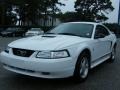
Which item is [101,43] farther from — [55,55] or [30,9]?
[30,9]

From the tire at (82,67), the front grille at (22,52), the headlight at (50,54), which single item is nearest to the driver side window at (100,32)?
the tire at (82,67)

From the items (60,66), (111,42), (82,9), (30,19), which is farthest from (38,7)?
(60,66)

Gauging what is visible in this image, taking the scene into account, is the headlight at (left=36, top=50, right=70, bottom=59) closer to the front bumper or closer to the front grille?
the front bumper

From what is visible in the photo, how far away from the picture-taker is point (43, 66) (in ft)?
17.3

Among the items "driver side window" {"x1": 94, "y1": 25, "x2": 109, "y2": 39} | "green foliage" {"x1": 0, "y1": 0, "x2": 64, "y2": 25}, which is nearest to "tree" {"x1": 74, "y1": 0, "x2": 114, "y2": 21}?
"green foliage" {"x1": 0, "y1": 0, "x2": 64, "y2": 25}

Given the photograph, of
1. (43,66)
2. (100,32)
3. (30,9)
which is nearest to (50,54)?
(43,66)

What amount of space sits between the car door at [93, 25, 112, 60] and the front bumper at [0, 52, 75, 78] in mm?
1592

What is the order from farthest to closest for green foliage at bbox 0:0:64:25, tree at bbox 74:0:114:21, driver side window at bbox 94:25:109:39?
tree at bbox 74:0:114:21
green foliage at bbox 0:0:64:25
driver side window at bbox 94:25:109:39

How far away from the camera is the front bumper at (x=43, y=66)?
529 cm

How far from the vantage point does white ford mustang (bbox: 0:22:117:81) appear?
17.5 ft

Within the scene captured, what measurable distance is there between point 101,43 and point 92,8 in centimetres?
5519

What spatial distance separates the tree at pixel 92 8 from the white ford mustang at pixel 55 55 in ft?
174

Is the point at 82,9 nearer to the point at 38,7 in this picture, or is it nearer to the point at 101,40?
the point at 38,7

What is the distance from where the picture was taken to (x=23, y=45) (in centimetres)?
574
